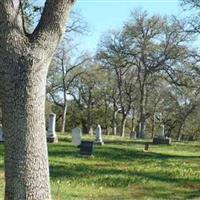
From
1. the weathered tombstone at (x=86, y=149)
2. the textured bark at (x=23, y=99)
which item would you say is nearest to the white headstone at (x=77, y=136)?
the weathered tombstone at (x=86, y=149)

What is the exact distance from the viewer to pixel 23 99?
6.48 metres

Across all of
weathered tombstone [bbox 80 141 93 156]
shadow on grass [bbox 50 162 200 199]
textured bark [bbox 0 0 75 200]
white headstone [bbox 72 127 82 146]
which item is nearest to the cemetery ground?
shadow on grass [bbox 50 162 200 199]

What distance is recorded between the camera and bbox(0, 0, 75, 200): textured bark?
21.2 ft

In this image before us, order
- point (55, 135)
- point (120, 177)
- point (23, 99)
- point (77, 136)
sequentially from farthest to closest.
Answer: point (55, 135), point (77, 136), point (120, 177), point (23, 99)

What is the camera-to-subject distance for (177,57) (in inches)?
2106

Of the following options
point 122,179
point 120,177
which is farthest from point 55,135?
point 122,179

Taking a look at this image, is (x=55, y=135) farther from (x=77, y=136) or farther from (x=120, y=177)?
(x=120, y=177)

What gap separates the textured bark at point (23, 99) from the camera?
254 inches

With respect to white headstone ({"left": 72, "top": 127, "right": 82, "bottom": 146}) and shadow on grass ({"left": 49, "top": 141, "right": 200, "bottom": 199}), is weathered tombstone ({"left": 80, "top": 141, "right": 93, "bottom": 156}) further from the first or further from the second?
white headstone ({"left": 72, "top": 127, "right": 82, "bottom": 146})

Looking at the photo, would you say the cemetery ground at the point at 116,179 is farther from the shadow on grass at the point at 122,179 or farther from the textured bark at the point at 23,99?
the textured bark at the point at 23,99

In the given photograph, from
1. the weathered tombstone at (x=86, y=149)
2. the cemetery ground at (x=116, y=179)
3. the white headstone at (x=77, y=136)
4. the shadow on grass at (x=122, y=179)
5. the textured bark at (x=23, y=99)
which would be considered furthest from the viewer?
the white headstone at (x=77, y=136)

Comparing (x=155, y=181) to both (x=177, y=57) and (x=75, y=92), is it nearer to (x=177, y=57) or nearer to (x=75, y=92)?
(x=177, y=57)

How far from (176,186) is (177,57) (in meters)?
40.4

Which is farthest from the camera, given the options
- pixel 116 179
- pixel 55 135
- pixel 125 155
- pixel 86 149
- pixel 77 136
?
pixel 55 135
